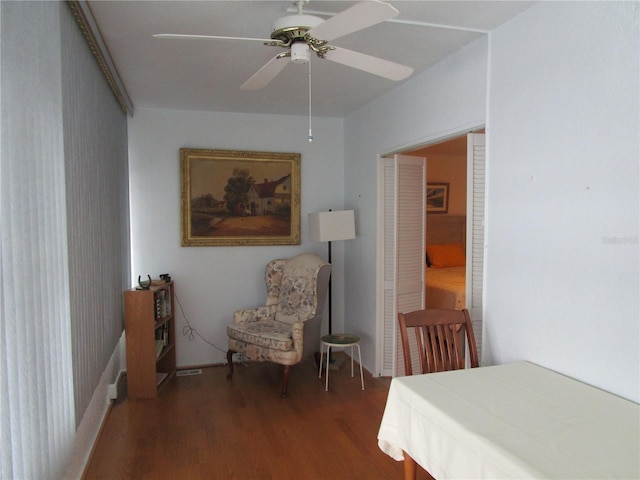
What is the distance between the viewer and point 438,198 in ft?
22.2

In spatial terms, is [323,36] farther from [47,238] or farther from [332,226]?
[332,226]

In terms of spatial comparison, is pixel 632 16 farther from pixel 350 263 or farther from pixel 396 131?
pixel 350 263

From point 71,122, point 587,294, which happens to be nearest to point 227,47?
point 71,122

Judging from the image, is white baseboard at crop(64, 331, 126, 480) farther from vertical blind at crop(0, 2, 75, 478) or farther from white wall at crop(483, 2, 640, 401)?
white wall at crop(483, 2, 640, 401)

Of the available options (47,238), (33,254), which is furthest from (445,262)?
(33,254)

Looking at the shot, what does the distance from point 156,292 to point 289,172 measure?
5.88ft

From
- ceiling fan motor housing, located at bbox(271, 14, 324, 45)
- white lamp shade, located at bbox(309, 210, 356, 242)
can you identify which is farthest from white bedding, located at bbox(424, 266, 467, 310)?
ceiling fan motor housing, located at bbox(271, 14, 324, 45)

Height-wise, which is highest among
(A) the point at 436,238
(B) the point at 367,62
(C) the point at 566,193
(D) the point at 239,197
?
(B) the point at 367,62

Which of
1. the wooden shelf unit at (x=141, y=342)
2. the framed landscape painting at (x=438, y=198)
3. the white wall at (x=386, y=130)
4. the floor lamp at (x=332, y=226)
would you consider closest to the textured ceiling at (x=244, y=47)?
the white wall at (x=386, y=130)

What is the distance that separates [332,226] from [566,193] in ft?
7.74

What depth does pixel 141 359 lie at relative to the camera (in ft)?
12.2

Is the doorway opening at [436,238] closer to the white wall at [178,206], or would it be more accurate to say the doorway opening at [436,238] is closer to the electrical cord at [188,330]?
the white wall at [178,206]

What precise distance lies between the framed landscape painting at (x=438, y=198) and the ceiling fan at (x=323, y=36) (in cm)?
461

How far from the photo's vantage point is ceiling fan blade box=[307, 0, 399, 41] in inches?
62.9
